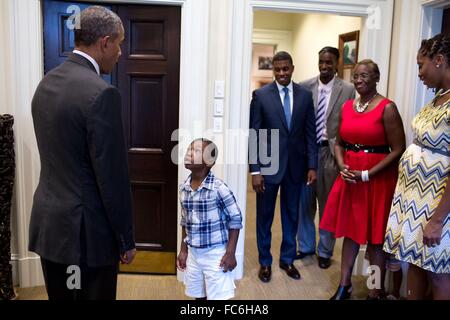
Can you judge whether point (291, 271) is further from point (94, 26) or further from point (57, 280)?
point (94, 26)

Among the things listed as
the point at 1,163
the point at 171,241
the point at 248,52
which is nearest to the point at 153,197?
the point at 171,241

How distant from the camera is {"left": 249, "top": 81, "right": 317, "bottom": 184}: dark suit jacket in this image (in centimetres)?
277

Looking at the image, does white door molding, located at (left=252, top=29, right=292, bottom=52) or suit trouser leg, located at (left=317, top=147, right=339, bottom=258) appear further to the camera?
white door molding, located at (left=252, top=29, right=292, bottom=52)

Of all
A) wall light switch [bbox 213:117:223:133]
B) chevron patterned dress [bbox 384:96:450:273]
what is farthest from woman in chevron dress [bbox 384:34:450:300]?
wall light switch [bbox 213:117:223:133]

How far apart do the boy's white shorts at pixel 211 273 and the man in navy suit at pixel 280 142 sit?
0.94 m

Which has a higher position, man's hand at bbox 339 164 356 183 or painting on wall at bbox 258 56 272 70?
painting on wall at bbox 258 56 272 70

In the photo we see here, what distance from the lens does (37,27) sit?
2.55 metres

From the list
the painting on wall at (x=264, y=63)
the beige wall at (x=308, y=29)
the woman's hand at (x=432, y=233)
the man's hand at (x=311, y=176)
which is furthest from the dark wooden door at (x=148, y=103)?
the painting on wall at (x=264, y=63)

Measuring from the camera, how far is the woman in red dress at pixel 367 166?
2.32m

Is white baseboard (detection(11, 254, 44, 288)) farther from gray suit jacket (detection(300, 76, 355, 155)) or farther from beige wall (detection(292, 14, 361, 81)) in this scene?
beige wall (detection(292, 14, 361, 81))

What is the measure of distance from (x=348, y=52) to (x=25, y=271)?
328 cm

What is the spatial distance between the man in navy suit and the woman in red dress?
0.35m

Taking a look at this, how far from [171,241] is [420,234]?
165cm

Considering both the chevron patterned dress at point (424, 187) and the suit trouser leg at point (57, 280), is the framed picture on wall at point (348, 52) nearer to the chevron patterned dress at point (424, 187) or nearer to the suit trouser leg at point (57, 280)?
the chevron patterned dress at point (424, 187)
